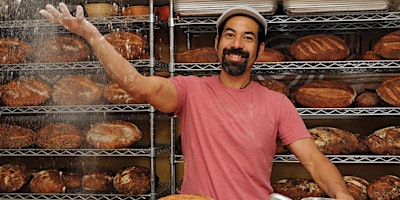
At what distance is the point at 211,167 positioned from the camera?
6.10 feet

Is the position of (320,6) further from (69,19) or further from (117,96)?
(69,19)

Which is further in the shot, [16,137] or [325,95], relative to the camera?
[16,137]

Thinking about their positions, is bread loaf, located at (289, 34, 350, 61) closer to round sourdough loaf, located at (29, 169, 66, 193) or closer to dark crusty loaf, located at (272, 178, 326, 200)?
dark crusty loaf, located at (272, 178, 326, 200)

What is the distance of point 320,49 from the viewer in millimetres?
2820

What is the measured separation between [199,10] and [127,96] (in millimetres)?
654

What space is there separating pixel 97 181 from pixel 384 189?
1605 mm

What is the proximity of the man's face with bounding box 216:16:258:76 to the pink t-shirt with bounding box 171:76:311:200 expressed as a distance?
0.30ft

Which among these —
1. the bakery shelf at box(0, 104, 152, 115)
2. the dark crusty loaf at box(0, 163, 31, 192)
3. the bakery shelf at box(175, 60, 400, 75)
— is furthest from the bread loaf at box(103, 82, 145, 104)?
the dark crusty loaf at box(0, 163, 31, 192)

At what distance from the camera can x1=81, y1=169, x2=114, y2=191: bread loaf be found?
303 cm

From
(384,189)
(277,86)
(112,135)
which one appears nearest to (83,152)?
(112,135)

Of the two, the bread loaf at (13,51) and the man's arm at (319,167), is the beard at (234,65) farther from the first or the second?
the bread loaf at (13,51)

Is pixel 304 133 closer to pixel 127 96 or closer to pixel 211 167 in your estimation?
pixel 211 167

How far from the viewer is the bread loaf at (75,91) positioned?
307 centimetres

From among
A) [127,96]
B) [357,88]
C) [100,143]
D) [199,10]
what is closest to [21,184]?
[100,143]
